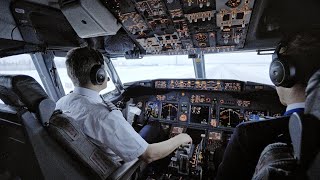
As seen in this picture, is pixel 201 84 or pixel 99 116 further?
Answer: pixel 201 84

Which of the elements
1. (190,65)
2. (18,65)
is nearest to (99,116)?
(18,65)

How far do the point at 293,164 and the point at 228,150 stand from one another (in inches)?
18.8

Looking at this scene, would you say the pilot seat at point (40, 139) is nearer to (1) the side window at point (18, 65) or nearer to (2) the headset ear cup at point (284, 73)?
(2) the headset ear cup at point (284, 73)

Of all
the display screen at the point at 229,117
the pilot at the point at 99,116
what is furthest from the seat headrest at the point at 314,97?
the display screen at the point at 229,117

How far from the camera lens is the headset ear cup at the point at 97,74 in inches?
55.4

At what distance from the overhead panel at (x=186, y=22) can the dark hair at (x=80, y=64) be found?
80cm

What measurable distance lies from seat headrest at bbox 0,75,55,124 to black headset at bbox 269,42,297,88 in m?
1.16

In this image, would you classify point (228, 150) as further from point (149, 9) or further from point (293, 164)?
point (149, 9)

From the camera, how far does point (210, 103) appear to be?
118 inches

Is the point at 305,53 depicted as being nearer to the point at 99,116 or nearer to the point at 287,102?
the point at 287,102

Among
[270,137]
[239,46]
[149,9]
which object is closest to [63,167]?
[270,137]

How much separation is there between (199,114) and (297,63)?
85.8 inches

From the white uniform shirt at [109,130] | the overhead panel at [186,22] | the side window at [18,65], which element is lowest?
the white uniform shirt at [109,130]

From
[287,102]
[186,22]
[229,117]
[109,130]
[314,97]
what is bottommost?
[229,117]
